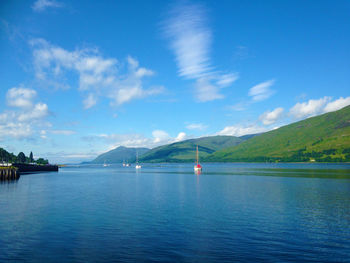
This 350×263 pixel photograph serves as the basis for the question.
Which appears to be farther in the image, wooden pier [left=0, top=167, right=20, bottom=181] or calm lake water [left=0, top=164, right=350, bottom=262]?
wooden pier [left=0, top=167, right=20, bottom=181]

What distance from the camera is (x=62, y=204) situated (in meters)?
51.6

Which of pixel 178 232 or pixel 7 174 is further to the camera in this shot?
pixel 7 174

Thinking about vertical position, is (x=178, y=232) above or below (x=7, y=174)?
below

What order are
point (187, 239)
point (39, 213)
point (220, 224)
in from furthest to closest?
point (39, 213) < point (220, 224) < point (187, 239)

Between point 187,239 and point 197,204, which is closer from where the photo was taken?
point 187,239

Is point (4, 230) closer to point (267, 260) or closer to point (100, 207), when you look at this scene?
point (100, 207)

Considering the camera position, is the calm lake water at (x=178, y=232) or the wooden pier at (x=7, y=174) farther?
the wooden pier at (x=7, y=174)

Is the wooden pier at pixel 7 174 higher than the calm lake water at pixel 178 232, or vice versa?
the wooden pier at pixel 7 174

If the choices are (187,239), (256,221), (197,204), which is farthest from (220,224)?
(197,204)

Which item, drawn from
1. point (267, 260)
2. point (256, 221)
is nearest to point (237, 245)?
point (267, 260)

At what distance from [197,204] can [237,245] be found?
24.3 metres

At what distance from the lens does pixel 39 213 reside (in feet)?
140

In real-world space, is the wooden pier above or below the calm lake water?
above

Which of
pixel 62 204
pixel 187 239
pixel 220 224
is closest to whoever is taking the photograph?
pixel 187 239
